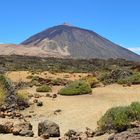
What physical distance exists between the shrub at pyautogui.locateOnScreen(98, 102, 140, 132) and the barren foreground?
674 millimetres

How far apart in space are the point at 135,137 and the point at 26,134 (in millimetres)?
4821

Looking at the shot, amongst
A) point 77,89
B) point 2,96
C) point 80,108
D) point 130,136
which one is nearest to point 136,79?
point 77,89

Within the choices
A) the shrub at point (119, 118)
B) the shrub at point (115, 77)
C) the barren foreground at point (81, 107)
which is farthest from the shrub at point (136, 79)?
the shrub at point (119, 118)

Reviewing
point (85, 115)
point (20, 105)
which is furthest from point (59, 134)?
point (20, 105)

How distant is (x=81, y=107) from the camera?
66.7 ft

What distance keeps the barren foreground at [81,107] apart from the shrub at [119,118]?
674 millimetres

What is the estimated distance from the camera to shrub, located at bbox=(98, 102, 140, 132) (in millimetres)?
13727

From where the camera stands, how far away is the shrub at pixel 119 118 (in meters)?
13.7

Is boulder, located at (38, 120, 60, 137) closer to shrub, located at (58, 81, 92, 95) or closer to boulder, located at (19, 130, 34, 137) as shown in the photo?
boulder, located at (19, 130, 34, 137)

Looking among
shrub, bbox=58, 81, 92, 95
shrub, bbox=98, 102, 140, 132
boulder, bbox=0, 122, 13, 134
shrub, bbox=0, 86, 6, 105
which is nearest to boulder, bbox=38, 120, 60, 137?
boulder, bbox=0, 122, 13, 134

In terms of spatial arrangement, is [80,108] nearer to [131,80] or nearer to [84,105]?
[84,105]

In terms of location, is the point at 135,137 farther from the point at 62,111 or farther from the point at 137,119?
the point at 62,111

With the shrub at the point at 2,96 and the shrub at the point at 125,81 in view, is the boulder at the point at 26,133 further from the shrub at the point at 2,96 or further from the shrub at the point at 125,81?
the shrub at the point at 125,81

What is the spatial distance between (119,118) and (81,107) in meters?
6.45
